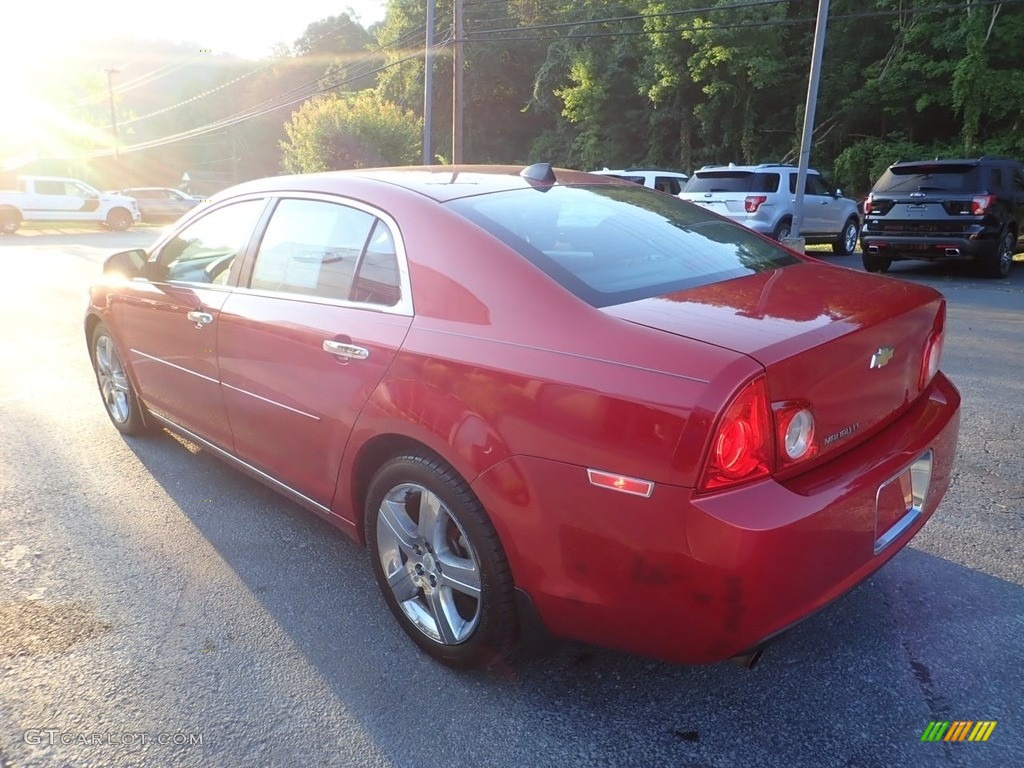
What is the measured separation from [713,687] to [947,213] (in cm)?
1027

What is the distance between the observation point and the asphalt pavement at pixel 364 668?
2.20 meters

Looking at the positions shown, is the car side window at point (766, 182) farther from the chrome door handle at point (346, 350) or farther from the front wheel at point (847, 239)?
the chrome door handle at point (346, 350)

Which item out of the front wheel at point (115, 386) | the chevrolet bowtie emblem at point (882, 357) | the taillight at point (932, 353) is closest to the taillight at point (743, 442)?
the chevrolet bowtie emblem at point (882, 357)

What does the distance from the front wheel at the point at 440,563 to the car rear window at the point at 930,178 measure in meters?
10.7

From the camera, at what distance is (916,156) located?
25.3m

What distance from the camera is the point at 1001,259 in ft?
35.7

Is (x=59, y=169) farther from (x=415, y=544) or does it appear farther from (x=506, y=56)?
(x=415, y=544)

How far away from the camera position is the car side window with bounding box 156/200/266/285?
3475mm

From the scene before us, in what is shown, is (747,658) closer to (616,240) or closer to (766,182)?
(616,240)

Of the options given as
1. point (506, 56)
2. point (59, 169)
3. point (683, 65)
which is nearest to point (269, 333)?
point (683, 65)

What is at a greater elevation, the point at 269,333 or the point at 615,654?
the point at 269,333

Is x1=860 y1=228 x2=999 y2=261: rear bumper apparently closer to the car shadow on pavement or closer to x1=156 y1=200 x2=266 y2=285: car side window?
the car shadow on pavement

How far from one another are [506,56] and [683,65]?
14.3m

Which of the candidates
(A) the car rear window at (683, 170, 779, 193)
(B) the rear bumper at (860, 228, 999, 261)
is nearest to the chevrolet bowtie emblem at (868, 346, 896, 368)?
(B) the rear bumper at (860, 228, 999, 261)
